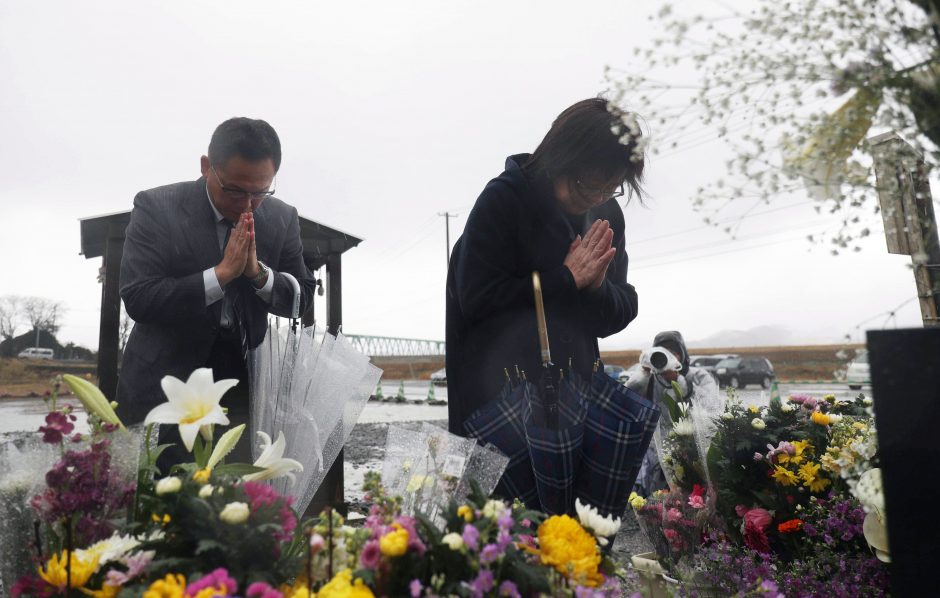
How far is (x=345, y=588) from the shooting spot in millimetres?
846

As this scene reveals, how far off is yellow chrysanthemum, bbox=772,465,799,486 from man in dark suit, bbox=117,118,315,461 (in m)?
1.81

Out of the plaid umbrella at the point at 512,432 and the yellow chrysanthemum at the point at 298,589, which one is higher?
the plaid umbrella at the point at 512,432

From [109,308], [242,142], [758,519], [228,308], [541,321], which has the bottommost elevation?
[758,519]

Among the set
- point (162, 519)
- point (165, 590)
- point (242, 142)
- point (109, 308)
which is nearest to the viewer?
point (165, 590)

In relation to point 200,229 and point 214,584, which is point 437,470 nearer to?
point 214,584

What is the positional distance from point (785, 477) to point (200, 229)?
87.5 inches

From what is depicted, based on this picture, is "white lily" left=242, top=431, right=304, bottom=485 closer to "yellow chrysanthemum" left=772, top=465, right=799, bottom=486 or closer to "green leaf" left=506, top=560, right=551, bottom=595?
"green leaf" left=506, top=560, right=551, bottom=595

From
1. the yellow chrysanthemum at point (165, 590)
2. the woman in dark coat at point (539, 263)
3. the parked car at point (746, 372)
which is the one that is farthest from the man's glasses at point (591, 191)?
the parked car at point (746, 372)

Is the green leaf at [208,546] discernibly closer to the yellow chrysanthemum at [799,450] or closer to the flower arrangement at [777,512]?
the flower arrangement at [777,512]

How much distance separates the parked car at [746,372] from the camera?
29.5 m

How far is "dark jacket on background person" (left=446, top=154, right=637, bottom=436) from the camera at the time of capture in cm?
175

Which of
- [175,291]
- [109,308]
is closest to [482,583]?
[175,291]

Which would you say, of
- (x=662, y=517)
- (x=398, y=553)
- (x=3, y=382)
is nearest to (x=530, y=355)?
(x=398, y=553)

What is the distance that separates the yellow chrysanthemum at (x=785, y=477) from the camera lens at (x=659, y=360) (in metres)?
3.63
